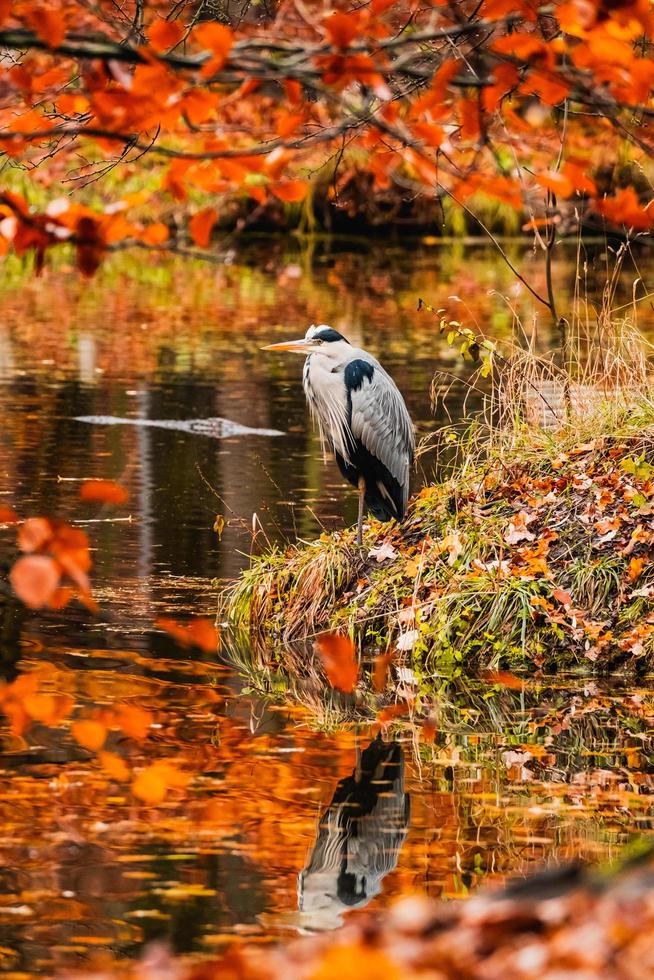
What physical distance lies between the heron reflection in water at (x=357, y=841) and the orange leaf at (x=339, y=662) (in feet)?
1.32

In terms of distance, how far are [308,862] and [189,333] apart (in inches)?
629

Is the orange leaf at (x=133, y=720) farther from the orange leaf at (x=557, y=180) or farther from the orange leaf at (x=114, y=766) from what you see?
the orange leaf at (x=557, y=180)

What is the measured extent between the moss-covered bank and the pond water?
300mm

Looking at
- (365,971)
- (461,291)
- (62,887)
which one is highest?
(461,291)

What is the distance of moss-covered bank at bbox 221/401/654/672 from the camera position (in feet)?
28.5

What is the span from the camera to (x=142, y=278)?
28.1 m

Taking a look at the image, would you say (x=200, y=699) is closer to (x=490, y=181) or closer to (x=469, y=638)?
(x=469, y=638)

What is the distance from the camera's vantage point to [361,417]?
380 inches

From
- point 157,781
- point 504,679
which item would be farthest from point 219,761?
point 504,679

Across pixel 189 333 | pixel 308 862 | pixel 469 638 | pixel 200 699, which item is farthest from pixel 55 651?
pixel 189 333

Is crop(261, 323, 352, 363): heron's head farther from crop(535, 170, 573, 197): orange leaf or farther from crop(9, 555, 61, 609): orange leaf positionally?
crop(9, 555, 61, 609): orange leaf

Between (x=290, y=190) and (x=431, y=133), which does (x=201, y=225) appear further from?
(x=431, y=133)

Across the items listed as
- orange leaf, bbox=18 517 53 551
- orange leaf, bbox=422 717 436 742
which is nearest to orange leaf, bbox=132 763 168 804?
orange leaf, bbox=422 717 436 742

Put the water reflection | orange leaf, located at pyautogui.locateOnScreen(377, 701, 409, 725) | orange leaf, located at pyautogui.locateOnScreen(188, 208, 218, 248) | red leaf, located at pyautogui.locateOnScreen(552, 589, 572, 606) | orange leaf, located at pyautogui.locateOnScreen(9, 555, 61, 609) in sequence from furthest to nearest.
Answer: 1. the water reflection
2. red leaf, located at pyautogui.locateOnScreen(552, 589, 572, 606)
3. orange leaf, located at pyautogui.locateOnScreen(377, 701, 409, 725)
4. orange leaf, located at pyautogui.locateOnScreen(188, 208, 218, 248)
5. orange leaf, located at pyautogui.locateOnScreen(9, 555, 61, 609)
